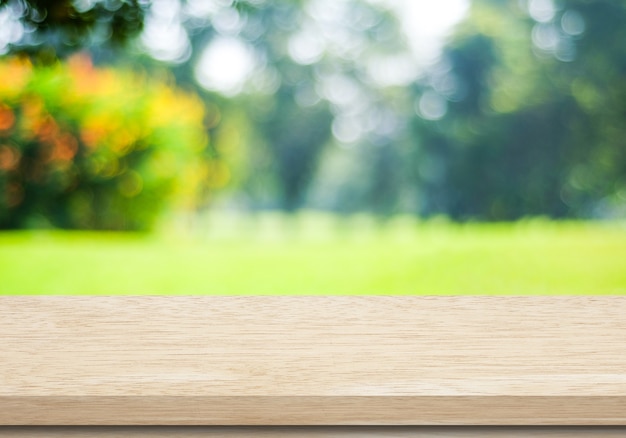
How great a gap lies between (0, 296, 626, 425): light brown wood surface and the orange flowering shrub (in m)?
4.57

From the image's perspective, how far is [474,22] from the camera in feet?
22.5

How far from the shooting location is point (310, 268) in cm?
404

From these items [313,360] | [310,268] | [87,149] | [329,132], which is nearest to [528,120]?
[329,132]

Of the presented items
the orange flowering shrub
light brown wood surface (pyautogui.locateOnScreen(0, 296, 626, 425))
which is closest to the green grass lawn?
the orange flowering shrub

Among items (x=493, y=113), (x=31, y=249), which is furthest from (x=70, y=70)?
(x=493, y=113)

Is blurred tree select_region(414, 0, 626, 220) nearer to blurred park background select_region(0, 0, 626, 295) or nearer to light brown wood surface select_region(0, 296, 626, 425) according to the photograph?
blurred park background select_region(0, 0, 626, 295)

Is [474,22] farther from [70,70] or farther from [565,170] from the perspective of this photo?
[70,70]

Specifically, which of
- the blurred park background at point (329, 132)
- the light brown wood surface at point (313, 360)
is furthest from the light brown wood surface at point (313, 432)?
the blurred park background at point (329, 132)

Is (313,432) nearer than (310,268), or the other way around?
(313,432)

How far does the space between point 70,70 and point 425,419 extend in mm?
5068

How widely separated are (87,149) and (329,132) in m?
2.16

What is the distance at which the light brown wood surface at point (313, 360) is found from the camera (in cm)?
38

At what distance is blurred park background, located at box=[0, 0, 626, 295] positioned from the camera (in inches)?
193

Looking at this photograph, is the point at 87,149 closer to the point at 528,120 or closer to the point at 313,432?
the point at 528,120
